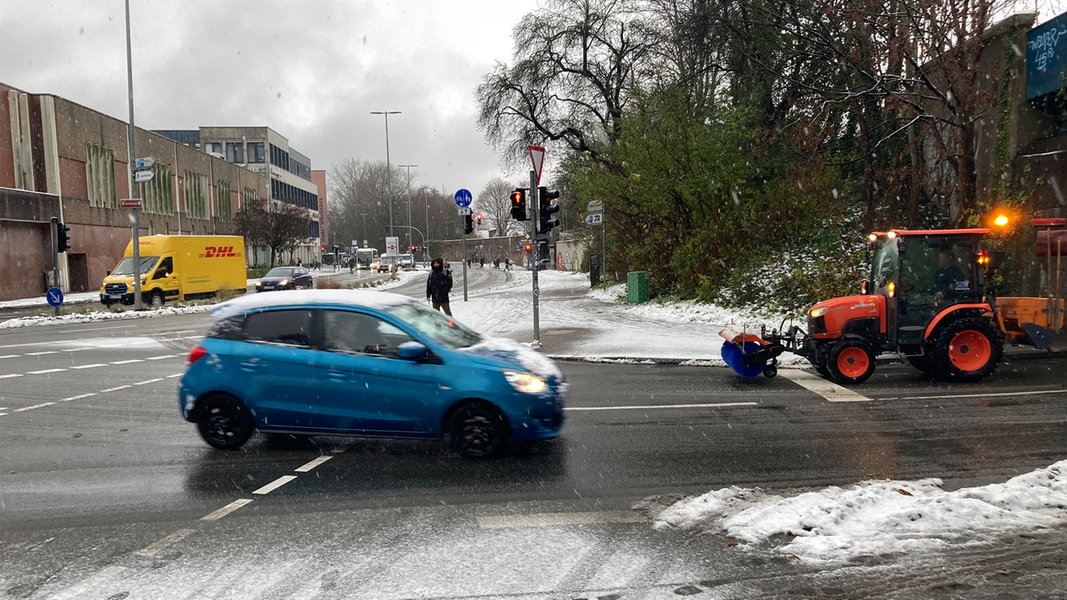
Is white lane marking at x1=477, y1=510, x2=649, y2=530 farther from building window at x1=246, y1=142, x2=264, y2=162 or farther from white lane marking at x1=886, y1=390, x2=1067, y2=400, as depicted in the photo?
building window at x1=246, y1=142, x2=264, y2=162

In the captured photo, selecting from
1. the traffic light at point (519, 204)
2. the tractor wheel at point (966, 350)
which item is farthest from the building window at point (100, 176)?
the tractor wheel at point (966, 350)

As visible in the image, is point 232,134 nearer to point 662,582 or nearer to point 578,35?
point 578,35

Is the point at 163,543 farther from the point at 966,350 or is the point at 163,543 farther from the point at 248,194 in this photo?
the point at 248,194

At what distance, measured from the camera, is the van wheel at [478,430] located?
6676 mm

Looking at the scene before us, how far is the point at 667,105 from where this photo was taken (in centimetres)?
2161

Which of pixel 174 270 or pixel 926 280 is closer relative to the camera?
pixel 926 280

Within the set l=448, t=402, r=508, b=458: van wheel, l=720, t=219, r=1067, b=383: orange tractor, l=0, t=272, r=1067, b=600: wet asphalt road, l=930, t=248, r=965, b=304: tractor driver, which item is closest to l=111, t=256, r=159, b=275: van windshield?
l=0, t=272, r=1067, b=600: wet asphalt road

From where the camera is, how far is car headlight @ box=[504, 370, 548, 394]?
21.9 ft

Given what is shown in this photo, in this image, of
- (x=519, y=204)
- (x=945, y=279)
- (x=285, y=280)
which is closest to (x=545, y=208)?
(x=519, y=204)

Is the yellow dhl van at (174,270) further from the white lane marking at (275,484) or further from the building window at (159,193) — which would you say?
the white lane marking at (275,484)

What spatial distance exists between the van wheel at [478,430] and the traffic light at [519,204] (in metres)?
8.88

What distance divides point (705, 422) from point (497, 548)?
4125 mm

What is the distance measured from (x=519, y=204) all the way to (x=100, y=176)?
133ft

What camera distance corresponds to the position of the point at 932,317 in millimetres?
10250
